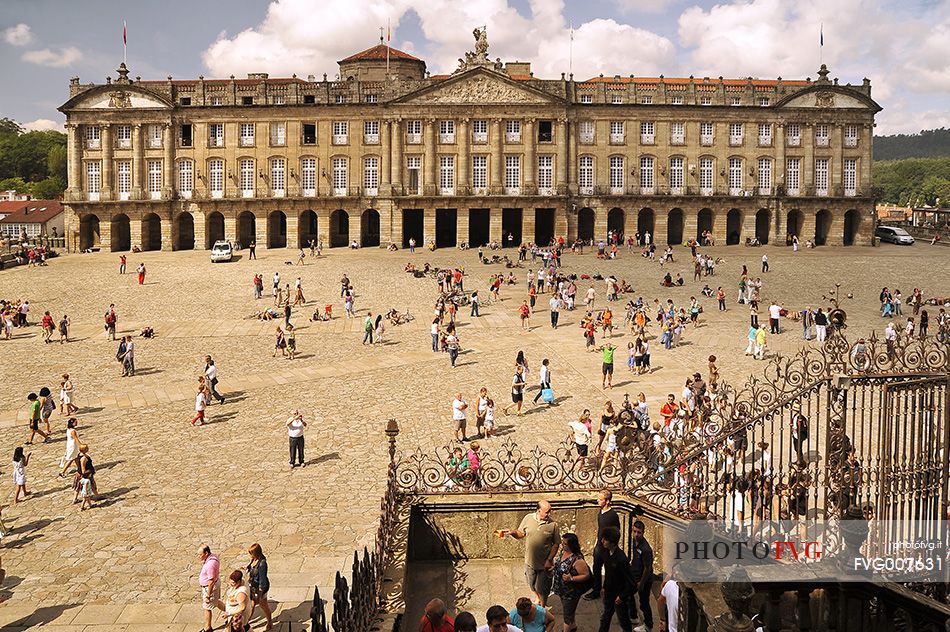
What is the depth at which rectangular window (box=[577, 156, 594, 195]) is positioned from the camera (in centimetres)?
6512

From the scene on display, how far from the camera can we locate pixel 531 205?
64.3 m

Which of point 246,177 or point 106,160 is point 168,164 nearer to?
point 106,160

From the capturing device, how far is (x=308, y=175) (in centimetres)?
6488

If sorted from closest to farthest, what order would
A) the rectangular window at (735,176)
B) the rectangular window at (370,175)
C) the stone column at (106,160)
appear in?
the stone column at (106,160) < the rectangular window at (370,175) < the rectangular window at (735,176)

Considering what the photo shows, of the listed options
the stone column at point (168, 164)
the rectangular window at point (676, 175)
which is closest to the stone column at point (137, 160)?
the stone column at point (168, 164)

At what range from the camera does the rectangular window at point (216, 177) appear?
64.7 meters

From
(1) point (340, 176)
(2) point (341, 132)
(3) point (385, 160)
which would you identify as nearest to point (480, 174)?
(3) point (385, 160)

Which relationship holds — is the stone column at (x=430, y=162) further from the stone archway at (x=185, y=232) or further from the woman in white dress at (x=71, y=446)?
the woman in white dress at (x=71, y=446)

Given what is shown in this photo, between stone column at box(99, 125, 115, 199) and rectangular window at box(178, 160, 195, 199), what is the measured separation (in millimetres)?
5164

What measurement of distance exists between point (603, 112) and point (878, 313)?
33655 millimetres

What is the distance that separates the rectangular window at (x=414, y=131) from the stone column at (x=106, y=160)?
74.8 feet

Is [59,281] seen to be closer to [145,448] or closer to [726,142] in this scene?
[145,448]

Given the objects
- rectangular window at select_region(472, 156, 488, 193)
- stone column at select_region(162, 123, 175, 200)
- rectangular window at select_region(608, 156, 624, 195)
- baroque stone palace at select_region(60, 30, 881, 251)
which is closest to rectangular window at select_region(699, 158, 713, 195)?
baroque stone palace at select_region(60, 30, 881, 251)

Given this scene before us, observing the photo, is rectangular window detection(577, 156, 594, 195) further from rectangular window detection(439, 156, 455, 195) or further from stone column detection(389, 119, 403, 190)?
stone column detection(389, 119, 403, 190)
